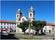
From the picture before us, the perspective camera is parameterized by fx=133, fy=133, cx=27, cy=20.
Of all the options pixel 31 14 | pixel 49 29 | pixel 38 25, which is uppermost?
pixel 31 14

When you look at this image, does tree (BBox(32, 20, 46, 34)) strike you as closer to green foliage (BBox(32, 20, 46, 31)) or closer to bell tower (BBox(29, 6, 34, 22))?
green foliage (BBox(32, 20, 46, 31))

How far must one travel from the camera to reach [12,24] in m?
5.65

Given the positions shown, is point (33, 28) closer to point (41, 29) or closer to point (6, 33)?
point (41, 29)

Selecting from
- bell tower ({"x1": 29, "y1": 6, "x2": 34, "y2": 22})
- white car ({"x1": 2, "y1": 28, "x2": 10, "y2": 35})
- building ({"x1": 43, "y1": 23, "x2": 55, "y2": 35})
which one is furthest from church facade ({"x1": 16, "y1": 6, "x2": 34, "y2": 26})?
building ({"x1": 43, "y1": 23, "x2": 55, "y2": 35})

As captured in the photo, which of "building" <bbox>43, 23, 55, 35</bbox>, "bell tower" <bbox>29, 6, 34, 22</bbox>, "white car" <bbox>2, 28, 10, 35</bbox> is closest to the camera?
"white car" <bbox>2, 28, 10, 35</bbox>

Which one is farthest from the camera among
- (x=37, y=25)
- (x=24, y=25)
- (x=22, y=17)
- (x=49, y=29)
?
(x=49, y=29)

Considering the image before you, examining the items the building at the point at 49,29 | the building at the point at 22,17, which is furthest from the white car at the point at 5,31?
the building at the point at 49,29

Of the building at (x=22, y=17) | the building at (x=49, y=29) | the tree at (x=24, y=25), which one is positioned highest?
the building at (x=22, y=17)

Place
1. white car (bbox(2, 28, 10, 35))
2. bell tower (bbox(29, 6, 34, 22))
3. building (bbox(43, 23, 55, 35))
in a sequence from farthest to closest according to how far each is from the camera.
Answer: building (bbox(43, 23, 55, 35)) → bell tower (bbox(29, 6, 34, 22)) → white car (bbox(2, 28, 10, 35))

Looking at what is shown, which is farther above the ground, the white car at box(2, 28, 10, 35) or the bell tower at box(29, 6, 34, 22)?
the bell tower at box(29, 6, 34, 22)

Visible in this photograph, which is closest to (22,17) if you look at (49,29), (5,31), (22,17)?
(22,17)

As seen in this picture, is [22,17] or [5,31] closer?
[5,31]

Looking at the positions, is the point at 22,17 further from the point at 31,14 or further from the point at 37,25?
the point at 37,25

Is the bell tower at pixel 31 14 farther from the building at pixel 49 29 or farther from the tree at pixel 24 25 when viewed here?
the building at pixel 49 29
